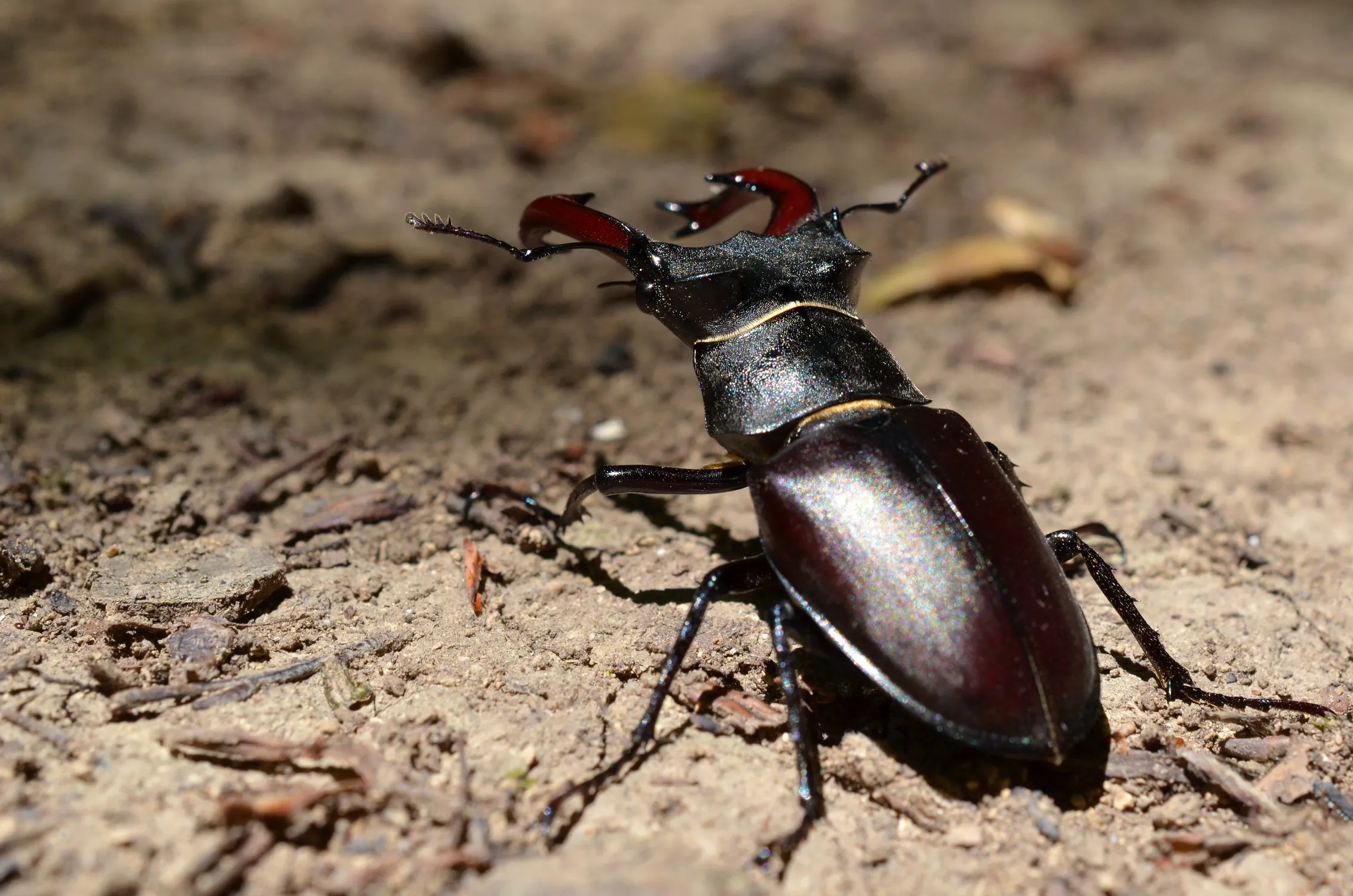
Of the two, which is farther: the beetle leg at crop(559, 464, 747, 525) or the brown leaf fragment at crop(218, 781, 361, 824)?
the beetle leg at crop(559, 464, 747, 525)

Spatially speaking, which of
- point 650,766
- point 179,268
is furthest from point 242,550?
point 179,268

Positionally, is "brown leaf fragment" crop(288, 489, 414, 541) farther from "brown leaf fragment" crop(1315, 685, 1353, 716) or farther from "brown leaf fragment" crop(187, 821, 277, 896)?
"brown leaf fragment" crop(1315, 685, 1353, 716)

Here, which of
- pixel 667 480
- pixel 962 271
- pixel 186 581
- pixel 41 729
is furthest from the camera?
pixel 962 271

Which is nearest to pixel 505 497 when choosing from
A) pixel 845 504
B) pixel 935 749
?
pixel 845 504

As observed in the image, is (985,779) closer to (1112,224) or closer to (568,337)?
(568,337)

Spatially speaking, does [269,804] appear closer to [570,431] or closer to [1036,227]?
[570,431]

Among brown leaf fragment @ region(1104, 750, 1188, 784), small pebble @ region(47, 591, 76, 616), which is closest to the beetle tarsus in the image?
small pebble @ region(47, 591, 76, 616)
